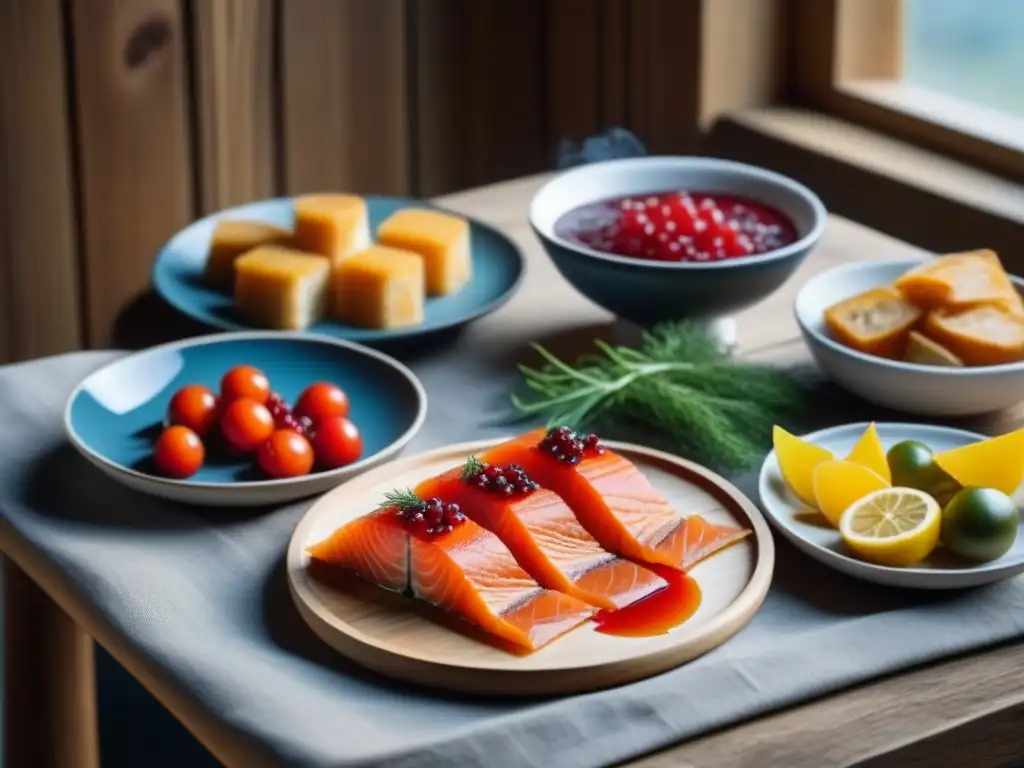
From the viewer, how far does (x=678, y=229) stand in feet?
5.08

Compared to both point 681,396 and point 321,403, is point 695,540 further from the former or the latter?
point 321,403

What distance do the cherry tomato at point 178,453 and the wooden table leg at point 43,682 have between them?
10.3 inches

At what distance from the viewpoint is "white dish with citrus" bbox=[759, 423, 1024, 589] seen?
3.77 ft

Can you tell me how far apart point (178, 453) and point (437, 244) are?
1.51 ft

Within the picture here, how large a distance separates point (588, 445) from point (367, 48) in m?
1.49

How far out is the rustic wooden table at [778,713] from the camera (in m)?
1.00

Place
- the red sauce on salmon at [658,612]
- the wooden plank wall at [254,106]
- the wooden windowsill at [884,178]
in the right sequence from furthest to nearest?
the wooden plank wall at [254,106] → the wooden windowsill at [884,178] → the red sauce on salmon at [658,612]

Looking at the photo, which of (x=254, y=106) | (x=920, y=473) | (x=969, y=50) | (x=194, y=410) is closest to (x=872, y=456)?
(x=920, y=473)

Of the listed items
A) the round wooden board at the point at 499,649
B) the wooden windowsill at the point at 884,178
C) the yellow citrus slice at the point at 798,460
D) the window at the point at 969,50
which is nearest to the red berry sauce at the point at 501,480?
the round wooden board at the point at 499,649

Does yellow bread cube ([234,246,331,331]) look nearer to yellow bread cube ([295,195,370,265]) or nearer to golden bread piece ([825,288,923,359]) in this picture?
yellow bread cube ([295,195,370,265])

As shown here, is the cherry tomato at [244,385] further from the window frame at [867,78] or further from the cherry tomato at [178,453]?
the window frame at [867,78]

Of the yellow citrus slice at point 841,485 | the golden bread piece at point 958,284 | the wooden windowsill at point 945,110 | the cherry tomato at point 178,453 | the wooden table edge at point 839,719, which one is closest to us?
the wooden table edge at point 839,719

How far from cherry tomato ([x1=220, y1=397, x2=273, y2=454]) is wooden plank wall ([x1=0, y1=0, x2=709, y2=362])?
1.10m

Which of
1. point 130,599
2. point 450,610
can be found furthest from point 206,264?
point 450,610
